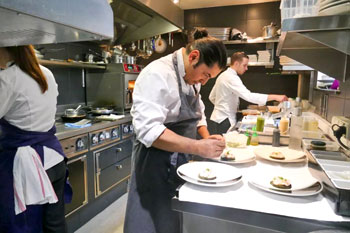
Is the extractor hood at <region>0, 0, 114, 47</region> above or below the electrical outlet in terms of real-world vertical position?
above

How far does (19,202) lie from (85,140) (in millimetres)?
919

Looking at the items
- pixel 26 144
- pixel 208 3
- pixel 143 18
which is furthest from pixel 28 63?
pixel 208 3

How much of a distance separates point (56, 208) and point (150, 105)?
3.33ft

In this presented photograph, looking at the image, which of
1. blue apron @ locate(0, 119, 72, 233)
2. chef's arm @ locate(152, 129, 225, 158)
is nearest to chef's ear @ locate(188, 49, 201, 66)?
chef's arm @ locate(152, 129, 225, 158)

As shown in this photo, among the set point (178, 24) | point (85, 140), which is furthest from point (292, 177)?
point (178, 24)

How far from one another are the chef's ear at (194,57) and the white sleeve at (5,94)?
0.94 m

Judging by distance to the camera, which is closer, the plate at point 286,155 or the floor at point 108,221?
the plate at point 286,155

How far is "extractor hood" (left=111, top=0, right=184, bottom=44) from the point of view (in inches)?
103

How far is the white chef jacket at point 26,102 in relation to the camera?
1291mm

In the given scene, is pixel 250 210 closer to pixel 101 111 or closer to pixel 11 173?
pixel 11 173

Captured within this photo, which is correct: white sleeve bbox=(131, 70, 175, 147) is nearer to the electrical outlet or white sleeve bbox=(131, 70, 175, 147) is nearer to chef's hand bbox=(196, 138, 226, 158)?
chef's hand bbox=(196, 138, 226, 158)

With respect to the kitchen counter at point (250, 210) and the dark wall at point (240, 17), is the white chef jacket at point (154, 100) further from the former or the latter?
the dark wall at point (240, 17)

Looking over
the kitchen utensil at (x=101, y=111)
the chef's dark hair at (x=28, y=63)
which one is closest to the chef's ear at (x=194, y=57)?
the chef's dark hair at (x=28, y=63)

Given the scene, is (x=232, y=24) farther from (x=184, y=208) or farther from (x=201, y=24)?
(x=184, y=208)
